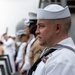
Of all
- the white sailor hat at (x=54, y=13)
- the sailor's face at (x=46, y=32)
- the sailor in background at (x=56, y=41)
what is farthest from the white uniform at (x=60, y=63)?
the white sailor hat at (x=54, y=13)

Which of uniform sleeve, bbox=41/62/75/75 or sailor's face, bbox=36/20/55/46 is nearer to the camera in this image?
uniform sleeve, bbox=41/62/75/75

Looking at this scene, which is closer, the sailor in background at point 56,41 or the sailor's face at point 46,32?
the sailor in background at point 56,41

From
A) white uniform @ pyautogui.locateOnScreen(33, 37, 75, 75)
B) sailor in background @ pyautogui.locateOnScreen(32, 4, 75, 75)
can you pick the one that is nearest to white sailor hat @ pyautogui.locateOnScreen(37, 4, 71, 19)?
sailor in background @ pyautogui.locateOnScreen(32, 4, 75, 75)

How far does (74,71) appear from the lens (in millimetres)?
2701

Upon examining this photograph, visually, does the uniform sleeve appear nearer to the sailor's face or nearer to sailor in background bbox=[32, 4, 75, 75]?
sailor in background bbox=[32, 4, 75, 75]

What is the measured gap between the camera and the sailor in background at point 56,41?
2.70 meters

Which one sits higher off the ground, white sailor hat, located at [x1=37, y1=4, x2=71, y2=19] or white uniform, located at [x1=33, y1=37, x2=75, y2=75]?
white sailor hat, located at [x1=37, y1=4, x2=71, y2=19]

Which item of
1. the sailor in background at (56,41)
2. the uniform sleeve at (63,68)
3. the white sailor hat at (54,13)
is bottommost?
the uniform sleeve at (63,68)

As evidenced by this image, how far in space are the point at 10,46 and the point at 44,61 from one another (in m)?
8.21

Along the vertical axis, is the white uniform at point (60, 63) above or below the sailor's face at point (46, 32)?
below

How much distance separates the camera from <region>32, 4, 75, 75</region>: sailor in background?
270 cm

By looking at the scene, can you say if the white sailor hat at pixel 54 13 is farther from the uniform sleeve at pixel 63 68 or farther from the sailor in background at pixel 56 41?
the uniform sleeve at pixel 63 68

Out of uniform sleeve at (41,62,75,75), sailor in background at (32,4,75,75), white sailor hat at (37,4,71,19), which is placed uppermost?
white sailor hat at (37,4,71,19)

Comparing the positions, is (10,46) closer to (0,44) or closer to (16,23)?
(0,44)
